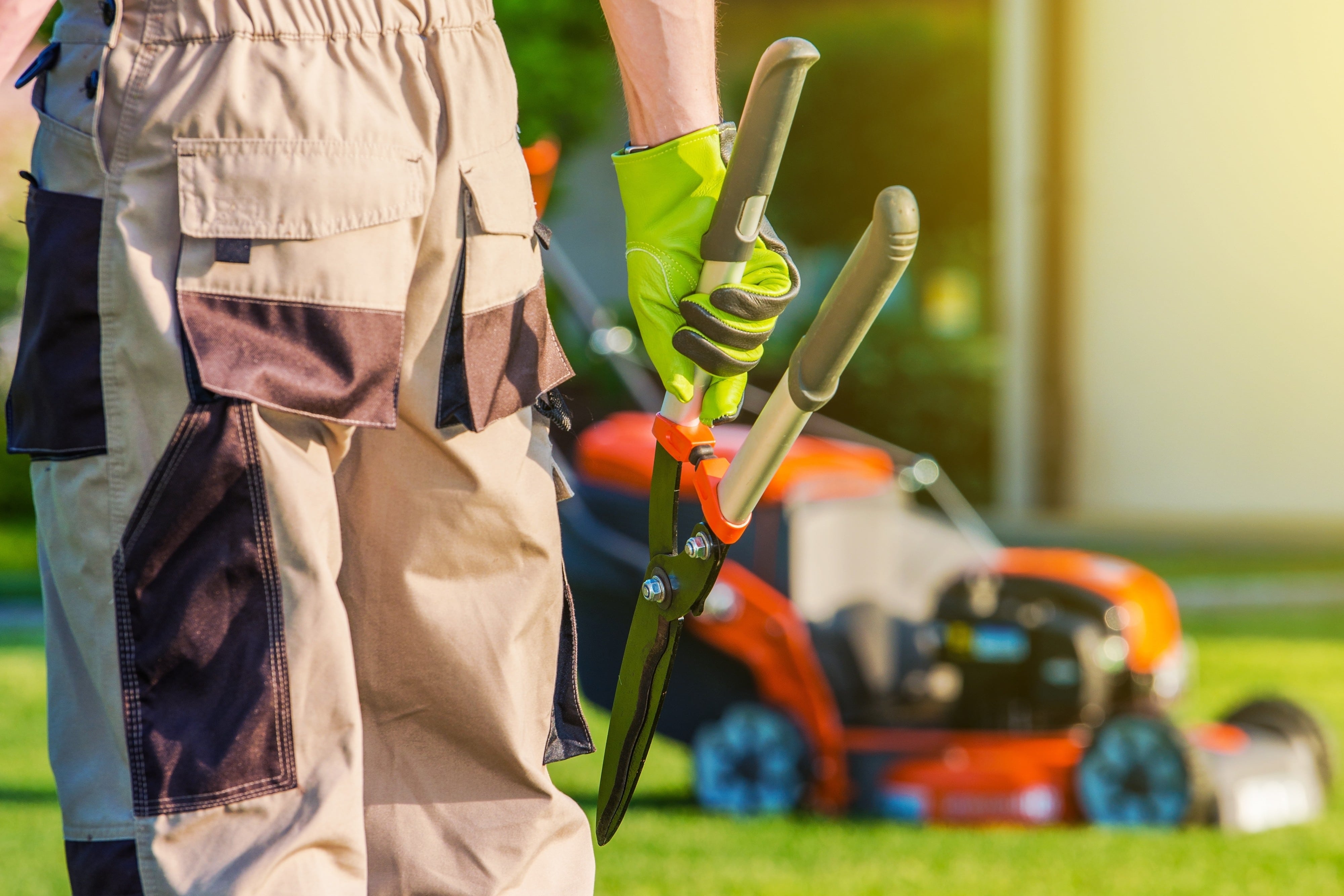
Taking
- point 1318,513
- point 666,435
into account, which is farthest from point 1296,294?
point 666,435

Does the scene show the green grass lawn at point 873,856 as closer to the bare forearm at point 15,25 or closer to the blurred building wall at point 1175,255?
the bare forearm at point 15,25

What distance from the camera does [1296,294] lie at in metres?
11.3

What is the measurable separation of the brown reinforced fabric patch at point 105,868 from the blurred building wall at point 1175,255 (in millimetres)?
11025

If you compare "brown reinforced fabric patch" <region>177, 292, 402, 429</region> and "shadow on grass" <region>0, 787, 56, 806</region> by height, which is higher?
"brown reinforced fabric patch" <region>177, 292, 402, 429</region>

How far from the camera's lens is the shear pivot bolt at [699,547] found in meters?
1.68

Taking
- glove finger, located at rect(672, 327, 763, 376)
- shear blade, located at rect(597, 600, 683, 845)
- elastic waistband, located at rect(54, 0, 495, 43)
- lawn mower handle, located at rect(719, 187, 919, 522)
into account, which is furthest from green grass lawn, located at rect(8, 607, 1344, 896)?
elastic waistband, located at rect(54, 0, 495, 43)

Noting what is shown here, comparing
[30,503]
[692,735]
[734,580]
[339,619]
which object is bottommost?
[30,503]

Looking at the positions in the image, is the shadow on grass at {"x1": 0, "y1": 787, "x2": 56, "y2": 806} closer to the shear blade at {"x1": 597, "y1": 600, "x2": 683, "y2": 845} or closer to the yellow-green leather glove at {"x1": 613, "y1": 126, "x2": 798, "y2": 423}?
the shear blade at {"x1": 597, "y1": 600, "x2": 683, "y2": 845}

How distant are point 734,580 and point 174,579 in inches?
109

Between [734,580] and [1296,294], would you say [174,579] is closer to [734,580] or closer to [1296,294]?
[734,580]

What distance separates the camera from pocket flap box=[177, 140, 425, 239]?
4.26ft

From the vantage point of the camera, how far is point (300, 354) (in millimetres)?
1332

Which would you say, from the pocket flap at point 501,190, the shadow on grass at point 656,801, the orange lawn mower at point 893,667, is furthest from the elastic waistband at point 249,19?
the shadow on grass at point 656,801

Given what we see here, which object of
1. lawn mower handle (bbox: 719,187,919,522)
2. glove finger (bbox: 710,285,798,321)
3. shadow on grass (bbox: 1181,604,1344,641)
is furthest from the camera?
shadow on grass (bbox: 1181,604,1344,641)
